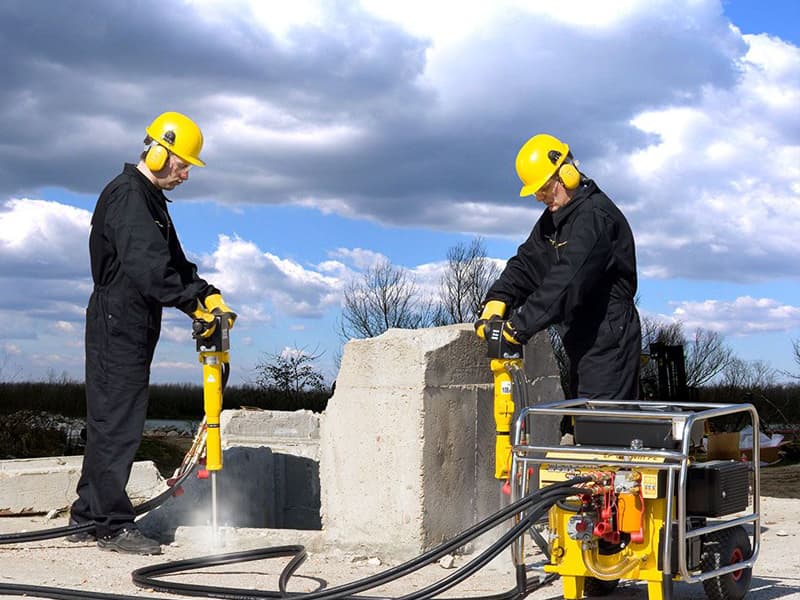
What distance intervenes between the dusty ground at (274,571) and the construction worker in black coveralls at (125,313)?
323 mm

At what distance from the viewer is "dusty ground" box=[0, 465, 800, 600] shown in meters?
5.27

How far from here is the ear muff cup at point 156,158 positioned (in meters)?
6.32

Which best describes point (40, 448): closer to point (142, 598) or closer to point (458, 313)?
point (142, 598)

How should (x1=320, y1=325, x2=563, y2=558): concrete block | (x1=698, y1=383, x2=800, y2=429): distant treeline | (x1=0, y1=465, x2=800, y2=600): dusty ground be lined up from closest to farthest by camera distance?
(x1=0, y1=465, x2=800, y2=600): dusty ground
(x1=320, y1=325, x2=563, y2=558): concrete block
(x1=698, y1=383, x2=800, y2=429): distant treeline

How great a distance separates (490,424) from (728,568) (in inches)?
76.7

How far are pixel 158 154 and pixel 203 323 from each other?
3.83ft

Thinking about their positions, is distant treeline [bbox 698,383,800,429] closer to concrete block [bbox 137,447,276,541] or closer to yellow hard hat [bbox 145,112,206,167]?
concrete block [bbox 137,447,276,541]

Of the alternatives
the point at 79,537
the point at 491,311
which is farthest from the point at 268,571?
the point at 491,311

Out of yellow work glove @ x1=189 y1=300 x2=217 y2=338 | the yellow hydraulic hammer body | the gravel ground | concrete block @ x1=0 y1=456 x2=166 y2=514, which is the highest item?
yellow work glove @ x1=189 y1=300 x2=217 y2=338

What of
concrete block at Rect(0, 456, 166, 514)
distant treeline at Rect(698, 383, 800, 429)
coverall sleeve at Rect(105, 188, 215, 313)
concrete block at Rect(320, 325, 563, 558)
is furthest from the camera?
distant treeline at Rect(698, 383, 800, 429)

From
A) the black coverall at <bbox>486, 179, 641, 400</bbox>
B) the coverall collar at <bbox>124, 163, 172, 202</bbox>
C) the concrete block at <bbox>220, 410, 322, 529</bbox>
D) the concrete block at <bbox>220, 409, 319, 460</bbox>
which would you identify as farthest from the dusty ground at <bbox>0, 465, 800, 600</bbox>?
the concrete block at <bbox>220, 409, 319, 460</bbox>

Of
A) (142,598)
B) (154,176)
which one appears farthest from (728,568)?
(154,176)

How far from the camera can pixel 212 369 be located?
19.6 ft

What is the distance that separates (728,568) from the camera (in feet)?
14.9
